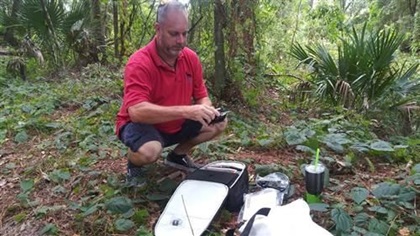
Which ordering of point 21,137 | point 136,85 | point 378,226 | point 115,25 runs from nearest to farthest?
point 378,226 → point 136,85 → point 21,137 → point 115,25

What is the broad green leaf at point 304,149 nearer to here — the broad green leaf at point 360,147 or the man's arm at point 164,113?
the broad green leaf at point 360,147

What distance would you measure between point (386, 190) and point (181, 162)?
1.37 meters

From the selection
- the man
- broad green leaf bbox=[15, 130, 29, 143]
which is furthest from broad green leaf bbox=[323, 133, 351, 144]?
broad green leaf bbox=[15, 130, 29, 143]

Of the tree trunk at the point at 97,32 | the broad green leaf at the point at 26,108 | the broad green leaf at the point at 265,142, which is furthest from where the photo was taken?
the tree trunk at the point at 97,32

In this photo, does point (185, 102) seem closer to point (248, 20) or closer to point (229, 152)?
point (229, 152)

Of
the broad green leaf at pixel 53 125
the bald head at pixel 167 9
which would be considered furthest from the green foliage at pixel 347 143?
the broad green leaf at pixel 53 125

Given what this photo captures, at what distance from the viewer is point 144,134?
2.62 meters

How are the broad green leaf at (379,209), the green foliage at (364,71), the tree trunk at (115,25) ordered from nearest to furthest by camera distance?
the broad green leaf at (379,209)
the green foliage at (364,71)
the tree trunk at (115,25)

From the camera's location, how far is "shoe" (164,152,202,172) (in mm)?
3014

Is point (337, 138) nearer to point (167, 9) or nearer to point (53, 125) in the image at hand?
point (167, 9)

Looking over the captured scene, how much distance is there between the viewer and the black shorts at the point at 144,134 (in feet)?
8.54

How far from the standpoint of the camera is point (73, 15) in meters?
6.85

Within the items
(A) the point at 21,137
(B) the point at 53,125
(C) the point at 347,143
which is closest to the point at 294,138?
(C) the point at 347,143

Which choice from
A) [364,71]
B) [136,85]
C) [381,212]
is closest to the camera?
[381,212]
